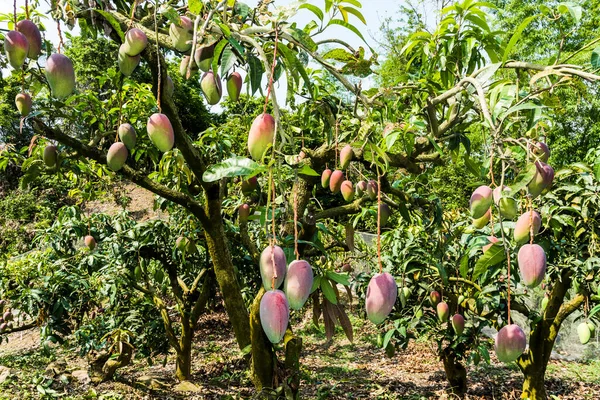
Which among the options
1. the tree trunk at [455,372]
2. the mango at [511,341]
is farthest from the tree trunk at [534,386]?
the mango at [511,341]

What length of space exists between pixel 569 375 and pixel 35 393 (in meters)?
4.06

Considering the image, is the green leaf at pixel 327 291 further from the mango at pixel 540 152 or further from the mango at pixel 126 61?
the mango at pixel 126 61

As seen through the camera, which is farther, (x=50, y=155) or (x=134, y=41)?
(x=50, y=155)

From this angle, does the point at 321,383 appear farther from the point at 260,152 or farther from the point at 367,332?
the point at 260,152

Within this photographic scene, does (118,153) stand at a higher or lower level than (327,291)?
higher

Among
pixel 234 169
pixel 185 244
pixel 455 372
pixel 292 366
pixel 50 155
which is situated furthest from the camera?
pixel 455 372

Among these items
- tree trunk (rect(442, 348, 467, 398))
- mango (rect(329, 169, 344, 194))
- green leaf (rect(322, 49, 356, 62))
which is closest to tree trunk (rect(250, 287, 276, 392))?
mango (rect(329, 169, 344, 194))

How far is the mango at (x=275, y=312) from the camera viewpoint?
52 centimetres

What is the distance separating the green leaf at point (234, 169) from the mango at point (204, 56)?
0.20m

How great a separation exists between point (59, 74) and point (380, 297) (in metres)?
0.55

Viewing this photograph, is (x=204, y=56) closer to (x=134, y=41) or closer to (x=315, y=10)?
(x=134, y=41)

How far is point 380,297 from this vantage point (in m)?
0.59

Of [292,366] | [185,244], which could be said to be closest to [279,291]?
[292,366]

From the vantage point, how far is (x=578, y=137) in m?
8.16
